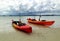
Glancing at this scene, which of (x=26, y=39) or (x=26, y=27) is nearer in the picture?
(x=26, y=39)

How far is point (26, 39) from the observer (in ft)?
45.4

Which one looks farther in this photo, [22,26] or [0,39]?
[22,26]

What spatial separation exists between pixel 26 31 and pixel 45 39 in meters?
2.92

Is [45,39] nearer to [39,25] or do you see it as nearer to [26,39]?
[26,39]

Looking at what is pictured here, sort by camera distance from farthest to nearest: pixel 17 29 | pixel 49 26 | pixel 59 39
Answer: pixel 49 26, pixel 17 29, pixel 59 39

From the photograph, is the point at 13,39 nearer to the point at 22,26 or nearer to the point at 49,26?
the point at 22,26

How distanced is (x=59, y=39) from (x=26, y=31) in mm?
3674

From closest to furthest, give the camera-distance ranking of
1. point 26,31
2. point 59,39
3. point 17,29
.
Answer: point 59,39
point 26,31
point 17,29

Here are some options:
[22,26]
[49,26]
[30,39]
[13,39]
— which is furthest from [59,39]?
[49,26]

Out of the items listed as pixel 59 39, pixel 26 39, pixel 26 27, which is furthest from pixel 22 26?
pixel 59 39

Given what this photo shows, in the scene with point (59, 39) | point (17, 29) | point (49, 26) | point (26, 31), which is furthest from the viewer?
point (49, 26)

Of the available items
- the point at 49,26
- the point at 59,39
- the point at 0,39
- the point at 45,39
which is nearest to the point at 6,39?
the point at 0,39

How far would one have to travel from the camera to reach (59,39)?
1336 centimetres

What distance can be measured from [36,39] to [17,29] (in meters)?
4.70
